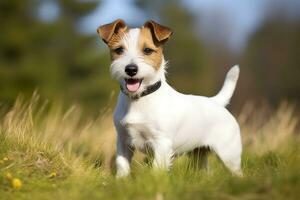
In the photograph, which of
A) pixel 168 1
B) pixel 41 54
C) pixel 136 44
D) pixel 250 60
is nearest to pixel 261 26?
pixel 250 60

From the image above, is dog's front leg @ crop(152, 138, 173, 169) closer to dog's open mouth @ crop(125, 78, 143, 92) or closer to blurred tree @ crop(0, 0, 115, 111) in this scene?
dog's open mouth @ crop(125, 78, 143, 92)

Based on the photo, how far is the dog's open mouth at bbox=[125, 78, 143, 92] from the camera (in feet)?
18.2

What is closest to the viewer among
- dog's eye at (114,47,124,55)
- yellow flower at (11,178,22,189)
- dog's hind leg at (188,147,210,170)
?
yellow flower at (11,178,22,189)

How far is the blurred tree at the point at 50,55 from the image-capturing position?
1005 inches

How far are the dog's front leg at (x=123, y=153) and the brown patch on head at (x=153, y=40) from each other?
76 centimetres

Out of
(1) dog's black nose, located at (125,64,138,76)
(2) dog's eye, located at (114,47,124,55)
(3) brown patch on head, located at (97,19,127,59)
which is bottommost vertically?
(1) dog's black nose, located at (125,64,138,76)

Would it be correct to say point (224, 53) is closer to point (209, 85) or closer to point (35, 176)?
point (209, 85)

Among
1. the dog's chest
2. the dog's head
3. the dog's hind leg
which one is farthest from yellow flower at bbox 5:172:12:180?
the dog's hind leg

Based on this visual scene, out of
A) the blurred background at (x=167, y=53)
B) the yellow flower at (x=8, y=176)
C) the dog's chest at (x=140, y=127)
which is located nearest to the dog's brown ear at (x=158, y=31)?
the dog's chest at (x=140, y=127)

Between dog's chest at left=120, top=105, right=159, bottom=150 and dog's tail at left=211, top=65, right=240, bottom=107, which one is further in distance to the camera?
dog's tail at left=211, top=65, right=240, bottom=107

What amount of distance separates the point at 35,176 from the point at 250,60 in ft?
106

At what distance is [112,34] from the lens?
5.77m

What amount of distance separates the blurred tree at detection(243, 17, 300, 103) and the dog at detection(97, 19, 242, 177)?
24001mm

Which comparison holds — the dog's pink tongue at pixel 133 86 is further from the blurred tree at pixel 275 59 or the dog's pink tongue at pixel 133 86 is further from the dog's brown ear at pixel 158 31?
the blurred tree at pixel 275 59
